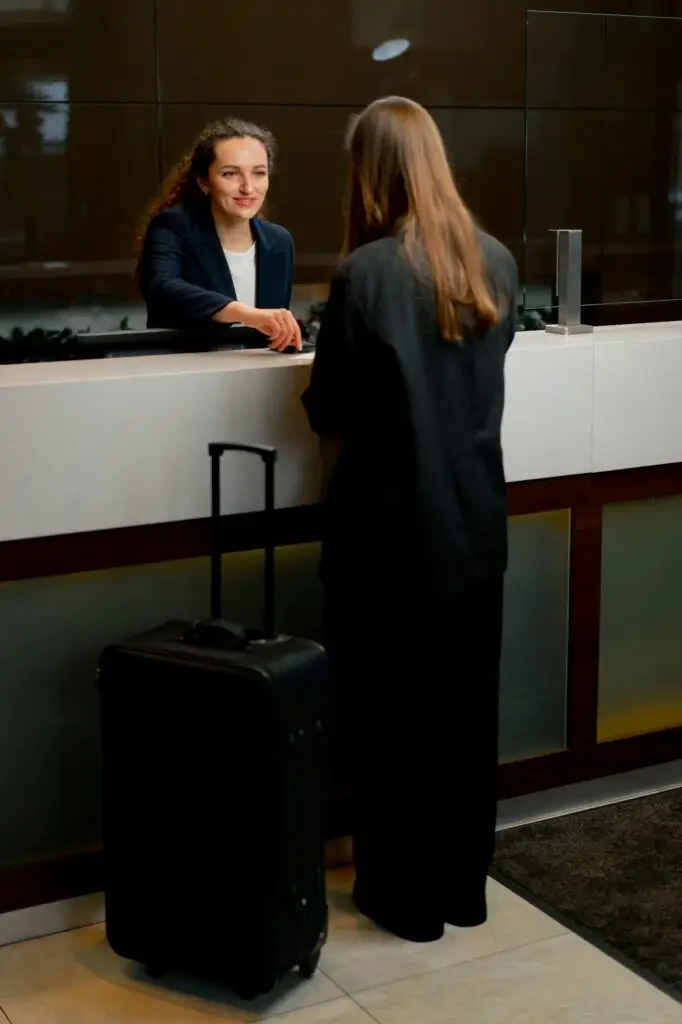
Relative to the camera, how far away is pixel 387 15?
19.8 feet

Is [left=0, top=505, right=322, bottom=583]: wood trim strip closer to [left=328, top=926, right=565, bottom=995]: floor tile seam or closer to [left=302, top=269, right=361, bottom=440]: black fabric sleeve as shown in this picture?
[left=302, top=269, right=361, bottom=440]: black fabric sleeve

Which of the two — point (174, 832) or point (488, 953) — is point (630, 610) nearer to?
point (488, 953)

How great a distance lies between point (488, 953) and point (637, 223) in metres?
4.36

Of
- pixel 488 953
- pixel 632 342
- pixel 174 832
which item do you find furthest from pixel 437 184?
pixel 488 953

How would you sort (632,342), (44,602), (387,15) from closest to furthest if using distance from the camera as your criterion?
(44,602)
(632,342)
(387,15)

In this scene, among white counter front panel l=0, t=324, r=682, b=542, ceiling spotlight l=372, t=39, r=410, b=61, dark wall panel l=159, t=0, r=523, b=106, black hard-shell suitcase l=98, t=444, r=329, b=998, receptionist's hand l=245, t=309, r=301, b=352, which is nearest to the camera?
black hard-shell suitcase l=98, t=444, r=329, b=998

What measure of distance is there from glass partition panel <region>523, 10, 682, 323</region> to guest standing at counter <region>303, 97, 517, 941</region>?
11.4ft

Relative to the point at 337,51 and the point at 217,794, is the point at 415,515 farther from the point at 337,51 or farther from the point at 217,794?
the point at 337,51

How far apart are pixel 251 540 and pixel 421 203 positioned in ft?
2.57

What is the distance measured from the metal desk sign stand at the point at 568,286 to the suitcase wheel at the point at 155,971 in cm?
167

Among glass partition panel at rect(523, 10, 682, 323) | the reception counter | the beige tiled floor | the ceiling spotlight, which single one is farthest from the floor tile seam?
the ceiling spotlight

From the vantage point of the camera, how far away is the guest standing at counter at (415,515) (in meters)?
2.53

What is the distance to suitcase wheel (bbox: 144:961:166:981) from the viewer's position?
264 centimetres

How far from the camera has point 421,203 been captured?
99.5 inches
